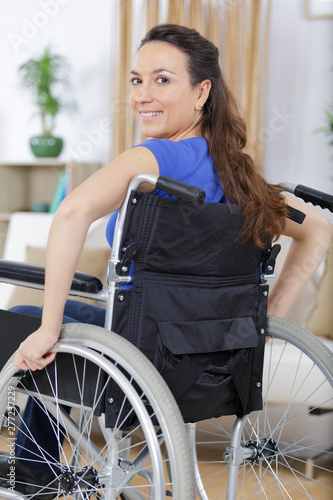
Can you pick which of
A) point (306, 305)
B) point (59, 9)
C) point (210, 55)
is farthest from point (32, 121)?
point (210, 55)

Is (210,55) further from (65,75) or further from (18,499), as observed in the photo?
(65,75)

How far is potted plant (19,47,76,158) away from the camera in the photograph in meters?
3.52

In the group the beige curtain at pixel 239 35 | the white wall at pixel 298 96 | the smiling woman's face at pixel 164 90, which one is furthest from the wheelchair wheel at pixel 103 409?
the white wall at pixel 298 96

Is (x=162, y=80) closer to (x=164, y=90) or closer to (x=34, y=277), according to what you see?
(x=164, y=90)

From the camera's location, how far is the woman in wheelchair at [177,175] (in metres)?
→ 1.03

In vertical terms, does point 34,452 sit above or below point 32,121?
below

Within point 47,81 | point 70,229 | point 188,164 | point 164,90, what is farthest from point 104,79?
point 70,229

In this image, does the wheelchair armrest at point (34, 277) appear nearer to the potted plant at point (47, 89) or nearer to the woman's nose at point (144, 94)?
the woman's nose at point (144, 94)

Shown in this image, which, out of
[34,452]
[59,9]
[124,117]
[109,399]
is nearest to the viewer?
[109,399]

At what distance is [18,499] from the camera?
120 centimetres

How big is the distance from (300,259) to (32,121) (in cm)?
290

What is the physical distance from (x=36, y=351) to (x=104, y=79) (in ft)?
9.61

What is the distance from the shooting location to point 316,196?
131 cm

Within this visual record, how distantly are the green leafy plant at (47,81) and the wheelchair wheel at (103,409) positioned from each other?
8.44 ft
